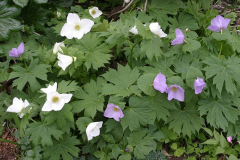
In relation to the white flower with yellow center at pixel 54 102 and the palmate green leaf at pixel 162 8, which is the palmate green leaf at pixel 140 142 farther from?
the palmate green leaf at pixel 162 8

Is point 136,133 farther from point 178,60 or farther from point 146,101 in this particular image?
point 178,60

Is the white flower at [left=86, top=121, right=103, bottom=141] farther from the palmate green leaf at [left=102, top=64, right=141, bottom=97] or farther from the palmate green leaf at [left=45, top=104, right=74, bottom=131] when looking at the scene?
the palmate green leaf at [left=102, top=64, right=141, bottom=97]

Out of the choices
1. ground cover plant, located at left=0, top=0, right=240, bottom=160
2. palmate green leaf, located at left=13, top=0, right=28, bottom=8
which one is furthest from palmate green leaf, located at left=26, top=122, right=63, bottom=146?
palmate green leaf, located at left=13, top=0, right=28, bottom=8

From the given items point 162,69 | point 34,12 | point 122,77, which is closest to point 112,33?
point 122,77

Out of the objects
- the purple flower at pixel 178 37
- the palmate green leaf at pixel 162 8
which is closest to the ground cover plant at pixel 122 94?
the purple flower at pixel 178 37

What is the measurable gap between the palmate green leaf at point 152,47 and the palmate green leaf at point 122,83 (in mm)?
169

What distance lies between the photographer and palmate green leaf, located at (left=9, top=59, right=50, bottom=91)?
6.36 ft

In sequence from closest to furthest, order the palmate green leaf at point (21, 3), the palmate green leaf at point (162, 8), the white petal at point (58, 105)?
the white petal at point (58, 105), the palmate green leaf at point (21, 3), the palmate green leaf at point (162, 8)

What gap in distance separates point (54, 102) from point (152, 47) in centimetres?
86

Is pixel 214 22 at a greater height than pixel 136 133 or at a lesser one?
greater

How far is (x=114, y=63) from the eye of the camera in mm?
2572

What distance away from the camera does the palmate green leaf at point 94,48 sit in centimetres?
205

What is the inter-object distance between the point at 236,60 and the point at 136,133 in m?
0.97

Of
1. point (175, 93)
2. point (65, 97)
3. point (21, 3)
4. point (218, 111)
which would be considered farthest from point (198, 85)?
point (21, 3)
